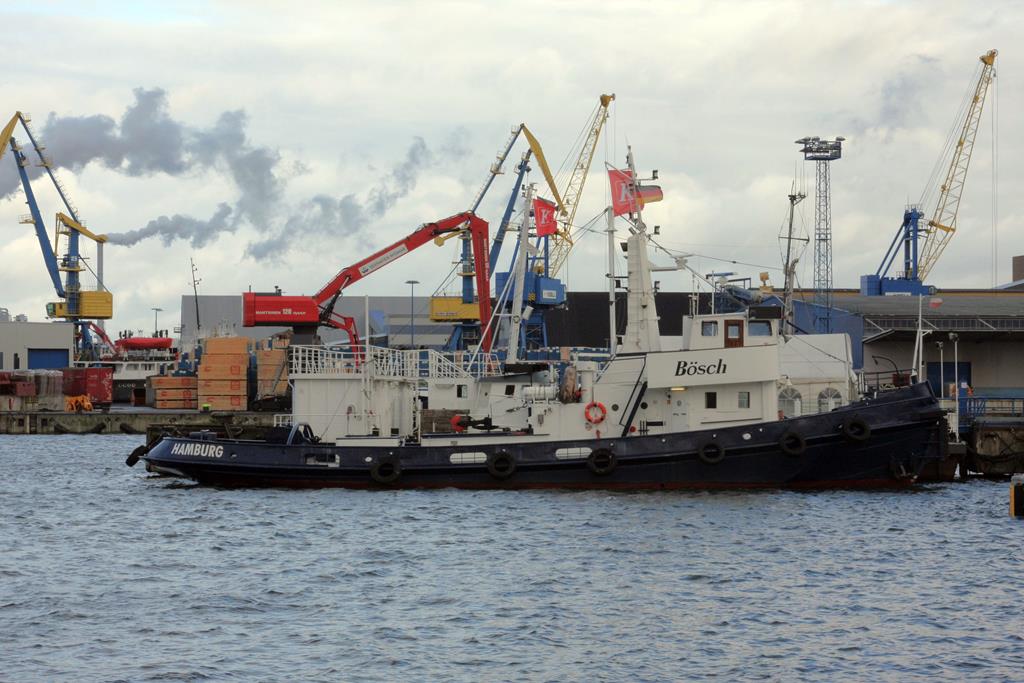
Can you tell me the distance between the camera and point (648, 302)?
1364 inches

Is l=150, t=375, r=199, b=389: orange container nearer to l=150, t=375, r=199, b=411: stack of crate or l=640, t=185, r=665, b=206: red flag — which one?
l=150, t=375, r=199, b=411: stack of crate

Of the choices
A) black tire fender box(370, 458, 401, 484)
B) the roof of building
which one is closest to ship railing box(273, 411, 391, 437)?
black tire fender box(370, 458, 401, 484)

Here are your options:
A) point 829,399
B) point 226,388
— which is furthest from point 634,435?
point 226,388

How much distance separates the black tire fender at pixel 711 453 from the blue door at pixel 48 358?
74.8m

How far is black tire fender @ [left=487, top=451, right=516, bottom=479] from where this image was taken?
33656mm

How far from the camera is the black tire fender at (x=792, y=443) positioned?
3262 cm

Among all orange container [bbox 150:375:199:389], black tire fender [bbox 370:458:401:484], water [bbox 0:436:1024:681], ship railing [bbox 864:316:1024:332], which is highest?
ship railing [bbox 864:316:1024:332]

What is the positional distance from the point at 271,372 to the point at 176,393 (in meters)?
8.00

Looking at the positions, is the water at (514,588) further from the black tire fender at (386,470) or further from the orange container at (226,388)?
the orange container at (226,388)

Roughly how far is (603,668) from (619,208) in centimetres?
1965

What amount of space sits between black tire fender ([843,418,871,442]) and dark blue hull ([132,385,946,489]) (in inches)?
1.0

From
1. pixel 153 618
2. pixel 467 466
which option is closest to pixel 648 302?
pixel 467 466

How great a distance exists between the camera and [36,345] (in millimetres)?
97312

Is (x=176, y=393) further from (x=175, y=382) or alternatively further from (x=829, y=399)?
(x=829, y=399)
